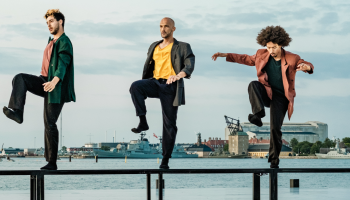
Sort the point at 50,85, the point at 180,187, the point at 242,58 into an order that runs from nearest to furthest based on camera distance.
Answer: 1. the point at 50,85
2. the point at 242,58
3. the point at 180,187

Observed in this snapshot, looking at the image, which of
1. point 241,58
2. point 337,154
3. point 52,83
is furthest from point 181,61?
point 337,154

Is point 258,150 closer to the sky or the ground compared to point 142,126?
closer to the ground

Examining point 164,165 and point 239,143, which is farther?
point 239,143

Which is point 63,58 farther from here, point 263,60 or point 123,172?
point 263,60

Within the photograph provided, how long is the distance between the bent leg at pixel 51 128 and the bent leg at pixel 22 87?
0.24 metres

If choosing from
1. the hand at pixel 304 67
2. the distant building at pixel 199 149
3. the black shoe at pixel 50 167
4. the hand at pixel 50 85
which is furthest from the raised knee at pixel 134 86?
the distant building at pixel 199 149

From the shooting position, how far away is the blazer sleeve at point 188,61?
7.98 meters

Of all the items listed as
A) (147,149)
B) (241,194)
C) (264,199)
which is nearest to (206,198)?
(241,194)

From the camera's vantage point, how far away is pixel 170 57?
8.23m

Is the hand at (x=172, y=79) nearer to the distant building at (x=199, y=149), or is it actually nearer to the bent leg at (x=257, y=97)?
the bent leg at (x=257, y=97)

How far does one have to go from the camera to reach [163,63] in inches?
326

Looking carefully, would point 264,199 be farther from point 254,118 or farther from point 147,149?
point 147,149

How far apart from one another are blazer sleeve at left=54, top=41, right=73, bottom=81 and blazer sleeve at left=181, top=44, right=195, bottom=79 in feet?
6.25

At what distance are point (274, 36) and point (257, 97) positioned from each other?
3.76 feet
